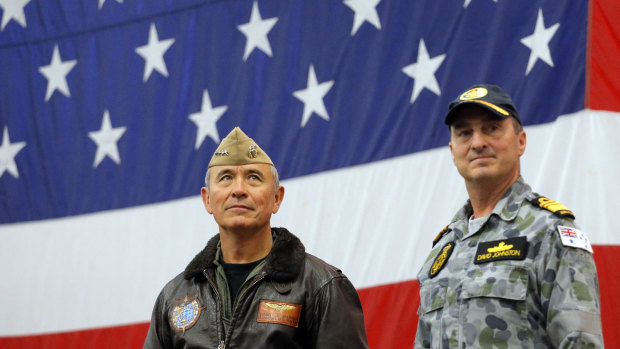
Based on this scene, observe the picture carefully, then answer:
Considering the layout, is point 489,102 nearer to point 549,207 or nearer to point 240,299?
point 549,207

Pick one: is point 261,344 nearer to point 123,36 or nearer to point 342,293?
point 342,293

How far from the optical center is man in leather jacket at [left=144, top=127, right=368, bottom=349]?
6.87 feet

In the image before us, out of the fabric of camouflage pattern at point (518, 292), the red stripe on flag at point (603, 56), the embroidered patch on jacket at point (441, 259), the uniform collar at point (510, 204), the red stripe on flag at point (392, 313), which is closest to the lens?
the fabric of camouflage pattern at point (518, 292)

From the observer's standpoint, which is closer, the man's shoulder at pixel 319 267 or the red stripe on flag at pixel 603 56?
the man's shoulder at pixel 319 267

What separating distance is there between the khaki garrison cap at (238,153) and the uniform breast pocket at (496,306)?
0.73 meters

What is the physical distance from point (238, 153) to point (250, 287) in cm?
38

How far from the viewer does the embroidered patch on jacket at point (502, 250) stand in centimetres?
179

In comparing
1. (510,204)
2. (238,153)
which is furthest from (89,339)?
(510,204)

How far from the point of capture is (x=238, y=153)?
2.26 meters

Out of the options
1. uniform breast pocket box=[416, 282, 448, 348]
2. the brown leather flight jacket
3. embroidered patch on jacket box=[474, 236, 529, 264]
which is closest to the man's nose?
embroidered patch on jacket box=[474, 236, 529, 264]

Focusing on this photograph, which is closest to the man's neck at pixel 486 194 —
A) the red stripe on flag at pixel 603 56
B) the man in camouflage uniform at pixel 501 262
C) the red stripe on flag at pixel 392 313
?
the man in camouflage uniform at pixel 501 262

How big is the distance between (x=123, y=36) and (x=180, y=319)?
279cm

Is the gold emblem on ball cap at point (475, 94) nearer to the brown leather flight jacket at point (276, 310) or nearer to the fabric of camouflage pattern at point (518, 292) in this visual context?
the fabric of camouflage pattern at point (518, 292)

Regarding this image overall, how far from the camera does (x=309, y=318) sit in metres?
2.12
